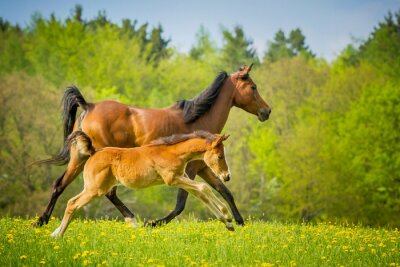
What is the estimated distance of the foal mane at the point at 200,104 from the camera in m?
11.5

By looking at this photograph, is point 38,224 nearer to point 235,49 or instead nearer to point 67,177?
point 67,177

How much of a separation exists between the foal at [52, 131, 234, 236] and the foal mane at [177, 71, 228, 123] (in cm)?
215

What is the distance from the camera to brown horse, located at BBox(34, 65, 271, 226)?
1056cm

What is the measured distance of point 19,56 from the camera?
56.8 m

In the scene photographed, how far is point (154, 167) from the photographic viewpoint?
29.9ft

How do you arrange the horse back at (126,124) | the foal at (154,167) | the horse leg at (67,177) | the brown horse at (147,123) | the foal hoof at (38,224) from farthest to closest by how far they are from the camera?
the horse back at (126,124) → the brown horse at (147,123) → the horse leg at (67,177) → the foal hoof at (38,224) → the foal at (154,167)

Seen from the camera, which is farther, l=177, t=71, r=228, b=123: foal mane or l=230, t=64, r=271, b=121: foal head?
l=230, t=64, r=271, b=121: foal head

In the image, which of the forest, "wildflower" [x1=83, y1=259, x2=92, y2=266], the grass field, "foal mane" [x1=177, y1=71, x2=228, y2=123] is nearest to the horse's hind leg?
the grass field

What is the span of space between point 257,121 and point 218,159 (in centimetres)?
3751

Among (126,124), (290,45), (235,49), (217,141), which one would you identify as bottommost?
(217,141)

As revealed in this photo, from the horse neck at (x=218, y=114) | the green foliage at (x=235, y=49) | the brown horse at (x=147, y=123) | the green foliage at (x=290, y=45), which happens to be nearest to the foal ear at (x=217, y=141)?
the brown horse at (x=147, y=123)

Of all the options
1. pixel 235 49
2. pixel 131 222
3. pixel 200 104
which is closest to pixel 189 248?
pixel 131 222

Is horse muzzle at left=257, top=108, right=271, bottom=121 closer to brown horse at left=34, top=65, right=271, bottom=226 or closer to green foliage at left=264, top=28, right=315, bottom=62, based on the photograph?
brown horse at left=34, top=65, right=271, bottom=226

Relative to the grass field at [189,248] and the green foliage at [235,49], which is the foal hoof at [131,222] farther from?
the green foliage at [235,49]
